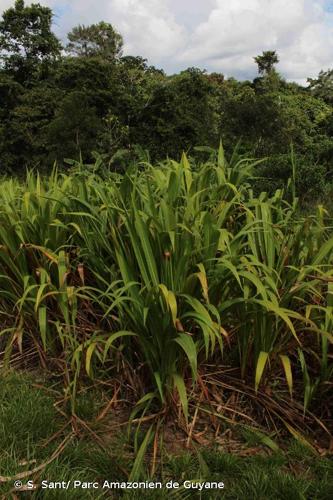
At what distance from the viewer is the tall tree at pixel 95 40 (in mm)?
28656

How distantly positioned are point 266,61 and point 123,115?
1521 centimetres

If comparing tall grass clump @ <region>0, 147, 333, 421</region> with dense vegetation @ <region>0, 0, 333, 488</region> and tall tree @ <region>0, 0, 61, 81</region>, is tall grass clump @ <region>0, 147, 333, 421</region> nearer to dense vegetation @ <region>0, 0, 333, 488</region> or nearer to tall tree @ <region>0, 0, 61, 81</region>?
dense vegetation @ <region>0, 0, 333, 488</region>

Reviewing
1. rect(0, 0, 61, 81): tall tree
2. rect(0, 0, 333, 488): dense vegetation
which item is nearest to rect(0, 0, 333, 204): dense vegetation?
rect(0, 0, 61, 81): tall tree

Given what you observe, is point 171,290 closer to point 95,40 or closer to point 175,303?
point 175,303

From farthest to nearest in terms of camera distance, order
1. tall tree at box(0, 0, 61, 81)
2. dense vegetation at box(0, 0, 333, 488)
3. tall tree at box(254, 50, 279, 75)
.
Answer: tall tree at box(254, 50, 279, 75) → tall tree at box(0, 0, 61, 81) → dense vegetation at box(0, 0, 333, 488)

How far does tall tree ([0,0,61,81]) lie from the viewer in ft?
64.0

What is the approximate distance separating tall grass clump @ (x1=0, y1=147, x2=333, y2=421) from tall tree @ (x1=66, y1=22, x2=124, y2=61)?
26941 mm

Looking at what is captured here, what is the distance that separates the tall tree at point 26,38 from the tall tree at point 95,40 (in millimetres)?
7811

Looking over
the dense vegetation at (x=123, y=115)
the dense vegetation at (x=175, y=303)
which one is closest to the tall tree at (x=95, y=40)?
the dense vegetation at (x=123, y=115)

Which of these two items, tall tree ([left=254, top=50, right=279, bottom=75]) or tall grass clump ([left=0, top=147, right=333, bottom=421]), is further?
tall tree ([left=254, top=50, right=279, bottom=75])

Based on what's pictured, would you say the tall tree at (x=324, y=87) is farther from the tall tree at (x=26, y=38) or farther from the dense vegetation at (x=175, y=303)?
the dense vegetation at (x=175, y=303)

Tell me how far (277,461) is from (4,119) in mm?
19058

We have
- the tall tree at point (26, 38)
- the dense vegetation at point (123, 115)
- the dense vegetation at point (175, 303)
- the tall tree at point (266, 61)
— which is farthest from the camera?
the tall tree at point (266, 61)

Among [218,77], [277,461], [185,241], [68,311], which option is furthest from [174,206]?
[218,77]
